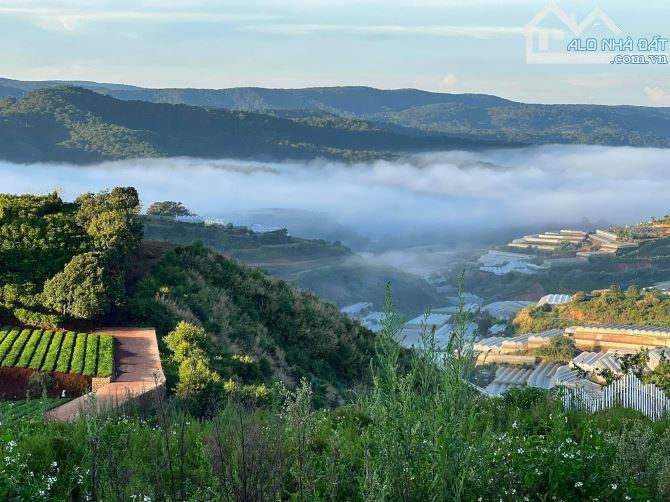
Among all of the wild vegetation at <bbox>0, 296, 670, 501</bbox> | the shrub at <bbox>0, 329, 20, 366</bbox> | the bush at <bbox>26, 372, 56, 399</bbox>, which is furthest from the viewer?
the shrub at <bbox>0, 329, 20, 366</bbox>

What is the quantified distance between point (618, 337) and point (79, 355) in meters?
30.4

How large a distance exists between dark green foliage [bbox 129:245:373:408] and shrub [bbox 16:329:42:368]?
2.13m

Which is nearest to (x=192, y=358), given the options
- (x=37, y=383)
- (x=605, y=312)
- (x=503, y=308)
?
(x=37, y=383)

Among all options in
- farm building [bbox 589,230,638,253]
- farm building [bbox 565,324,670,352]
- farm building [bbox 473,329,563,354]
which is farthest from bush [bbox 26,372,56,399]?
farm building [bbox 589,230,638,253]

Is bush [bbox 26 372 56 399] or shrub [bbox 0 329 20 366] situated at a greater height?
shrub [bbox 0 329 20 366]

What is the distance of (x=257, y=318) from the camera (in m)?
19.0

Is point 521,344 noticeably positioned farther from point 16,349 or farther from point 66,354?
point 16,349

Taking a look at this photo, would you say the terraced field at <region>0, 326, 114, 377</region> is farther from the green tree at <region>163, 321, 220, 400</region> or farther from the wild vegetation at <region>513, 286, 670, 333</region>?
the wild vegetation at <region>513, 286, 670, 333</region>

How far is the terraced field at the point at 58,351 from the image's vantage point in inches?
551

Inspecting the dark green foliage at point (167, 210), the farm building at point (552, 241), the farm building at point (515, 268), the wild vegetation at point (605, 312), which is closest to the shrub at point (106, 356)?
the wild vegetation at point (605, 312)

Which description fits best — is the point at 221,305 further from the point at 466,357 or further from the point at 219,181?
the point at 219,181

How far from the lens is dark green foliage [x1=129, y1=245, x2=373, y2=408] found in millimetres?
16797

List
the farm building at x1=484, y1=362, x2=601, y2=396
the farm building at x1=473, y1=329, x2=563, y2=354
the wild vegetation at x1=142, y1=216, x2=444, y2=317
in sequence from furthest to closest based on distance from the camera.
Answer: the wild vegetation at x1=142, y1=216, x2=444, y2=317, the farm building at x1=473, y1=329, x2=563, y2=354, the farm building at x1=484, y1=362, x2=601, y2=396

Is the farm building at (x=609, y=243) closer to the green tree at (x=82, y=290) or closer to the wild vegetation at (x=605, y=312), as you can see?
the wild vegetation at (x=605, y=312)
